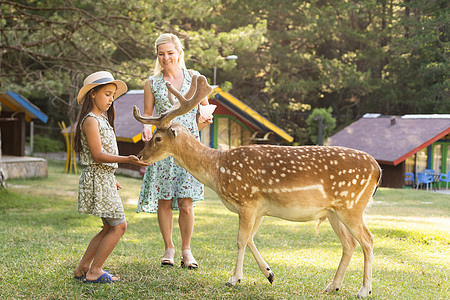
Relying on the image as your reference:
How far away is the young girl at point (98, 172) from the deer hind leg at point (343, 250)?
1632 millimetres

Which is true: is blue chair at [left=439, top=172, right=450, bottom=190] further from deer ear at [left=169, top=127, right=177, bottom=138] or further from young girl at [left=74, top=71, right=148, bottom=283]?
young girl at [left=74, top=71, right=148, bottom=283]

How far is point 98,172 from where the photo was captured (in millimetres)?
4148

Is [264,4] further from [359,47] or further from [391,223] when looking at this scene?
[391,223]

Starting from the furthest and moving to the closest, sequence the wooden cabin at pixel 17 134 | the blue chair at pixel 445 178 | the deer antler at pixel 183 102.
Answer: the blue chair at pixel 445 178
the wooden cabin at pixel 17 134
the deer antler at pixel 183 102

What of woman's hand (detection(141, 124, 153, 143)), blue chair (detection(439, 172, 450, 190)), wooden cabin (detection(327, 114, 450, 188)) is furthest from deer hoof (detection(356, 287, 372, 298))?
blue chair (detection(439, 172, 450, 190))

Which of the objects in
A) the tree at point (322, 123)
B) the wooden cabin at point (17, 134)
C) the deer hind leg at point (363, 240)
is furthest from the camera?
the tree at point (322, 123)

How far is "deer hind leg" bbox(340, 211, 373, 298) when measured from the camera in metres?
3.89

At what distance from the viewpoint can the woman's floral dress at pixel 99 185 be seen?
4.06 meters

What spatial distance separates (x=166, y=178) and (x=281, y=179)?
125cm

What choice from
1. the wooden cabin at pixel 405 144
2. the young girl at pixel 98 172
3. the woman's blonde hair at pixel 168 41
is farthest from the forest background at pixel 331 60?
the young girl at pixel 98 172

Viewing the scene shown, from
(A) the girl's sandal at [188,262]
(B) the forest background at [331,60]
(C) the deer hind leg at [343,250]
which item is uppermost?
(B) the forest background at [331,60]

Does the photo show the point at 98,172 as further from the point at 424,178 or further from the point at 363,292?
the point at 424,178

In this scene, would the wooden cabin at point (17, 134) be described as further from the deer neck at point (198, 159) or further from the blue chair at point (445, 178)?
the blue chair at point (445, 178)

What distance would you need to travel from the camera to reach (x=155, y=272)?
4.47m
